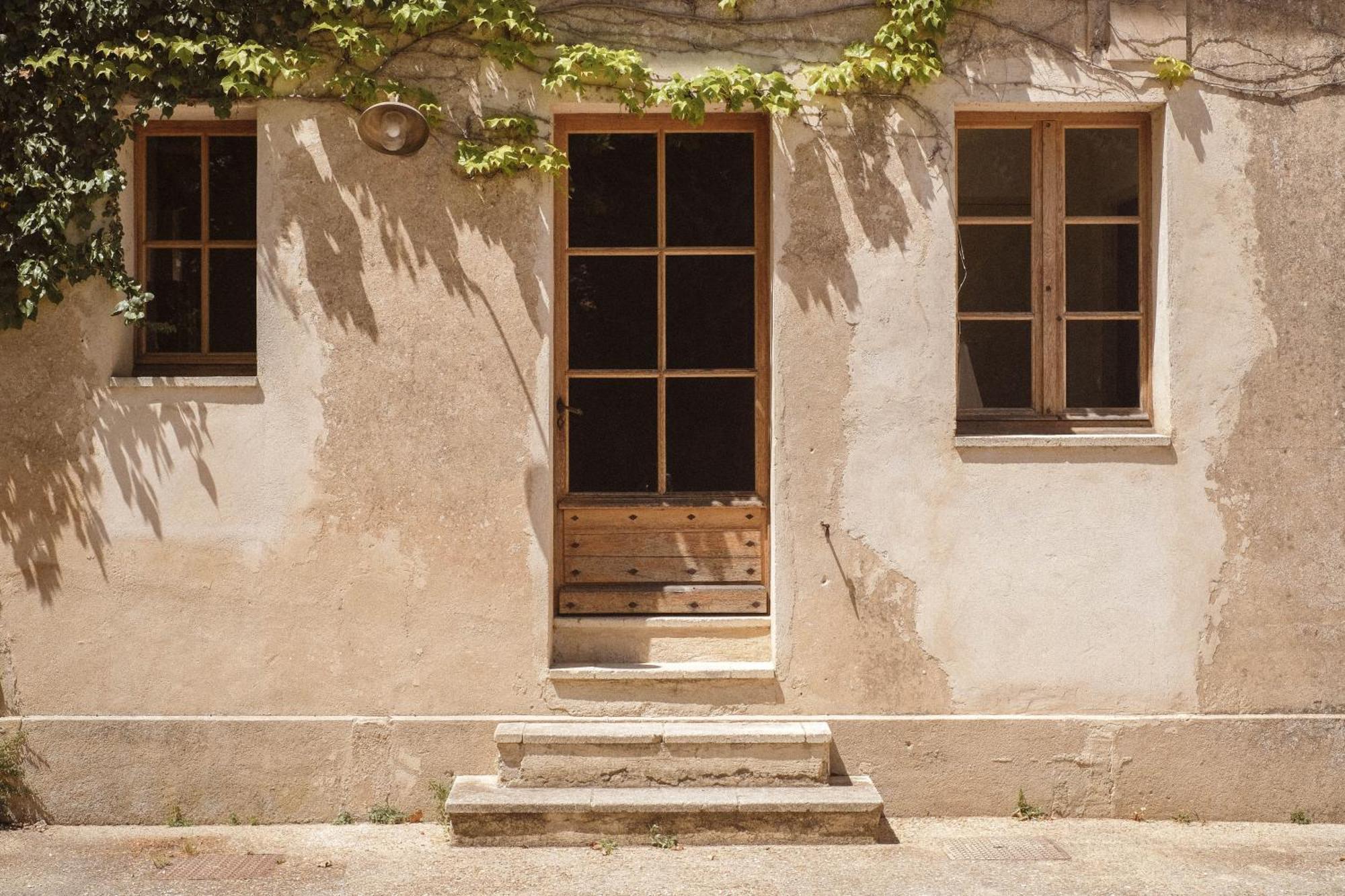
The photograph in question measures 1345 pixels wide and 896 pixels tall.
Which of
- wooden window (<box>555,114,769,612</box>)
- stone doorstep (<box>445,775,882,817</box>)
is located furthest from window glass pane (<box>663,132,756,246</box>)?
stone doorstep (<box>445,775,882,817</box>)

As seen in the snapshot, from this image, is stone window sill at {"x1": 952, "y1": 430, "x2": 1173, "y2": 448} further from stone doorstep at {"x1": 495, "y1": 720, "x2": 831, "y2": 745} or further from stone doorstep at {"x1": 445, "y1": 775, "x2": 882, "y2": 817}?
stone doorstep at {"x1": 445, "y1": 775, "x2": 882, "y2": 817}

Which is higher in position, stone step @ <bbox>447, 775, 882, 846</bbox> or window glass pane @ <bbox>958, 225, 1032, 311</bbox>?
window glass pane @ <bbox>958, 225, 1032, 311</bbox>

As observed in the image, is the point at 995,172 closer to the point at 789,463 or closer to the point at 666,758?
the point at 789,463

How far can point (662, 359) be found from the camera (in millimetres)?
5723

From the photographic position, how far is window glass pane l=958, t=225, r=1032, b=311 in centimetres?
571

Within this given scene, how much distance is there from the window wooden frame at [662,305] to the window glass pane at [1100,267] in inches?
58.6

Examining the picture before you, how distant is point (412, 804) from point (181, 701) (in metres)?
1.16

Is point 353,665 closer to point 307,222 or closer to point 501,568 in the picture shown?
point 501,568

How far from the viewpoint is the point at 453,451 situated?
5441mm

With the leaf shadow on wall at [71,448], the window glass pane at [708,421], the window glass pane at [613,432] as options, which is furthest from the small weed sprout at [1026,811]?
the leaf shadow on wall at [71,448]

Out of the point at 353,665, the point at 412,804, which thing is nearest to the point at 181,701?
the point at 353,665

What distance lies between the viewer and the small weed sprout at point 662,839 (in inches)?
197

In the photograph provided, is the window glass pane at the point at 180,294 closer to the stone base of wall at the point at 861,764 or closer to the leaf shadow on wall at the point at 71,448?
the leaf shadow on wall at the point at 71,448

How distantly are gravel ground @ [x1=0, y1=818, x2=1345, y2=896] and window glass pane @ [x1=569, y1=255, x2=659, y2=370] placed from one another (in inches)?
89.2
